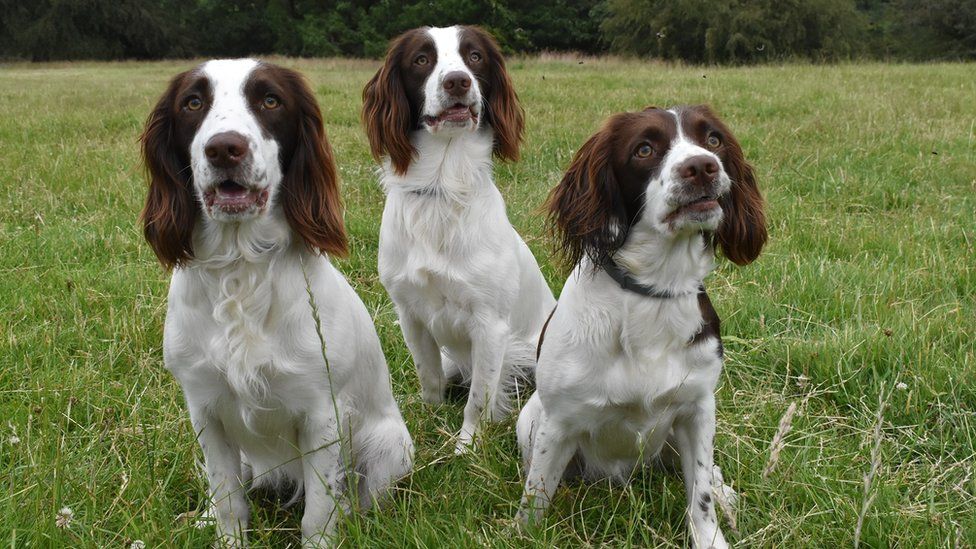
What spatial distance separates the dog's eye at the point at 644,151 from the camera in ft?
7.18

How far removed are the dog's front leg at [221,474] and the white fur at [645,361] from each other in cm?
75

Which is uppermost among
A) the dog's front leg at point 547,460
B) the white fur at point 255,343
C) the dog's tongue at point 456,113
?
the dog's tongue at point 456,113

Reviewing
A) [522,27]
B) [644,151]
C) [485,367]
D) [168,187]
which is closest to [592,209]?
[644,151]

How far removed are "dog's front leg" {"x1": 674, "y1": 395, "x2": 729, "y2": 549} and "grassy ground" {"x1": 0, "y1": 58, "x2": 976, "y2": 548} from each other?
8cm

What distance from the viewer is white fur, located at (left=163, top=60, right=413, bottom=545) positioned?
80.7 inches

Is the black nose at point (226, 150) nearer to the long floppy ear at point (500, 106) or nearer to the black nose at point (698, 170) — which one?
the black nose at point (698, 170)

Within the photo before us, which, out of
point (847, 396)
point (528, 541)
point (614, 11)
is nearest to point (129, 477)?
point (528, 541)

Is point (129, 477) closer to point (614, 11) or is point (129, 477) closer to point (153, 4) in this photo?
point (614, 11)

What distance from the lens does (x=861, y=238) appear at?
13.9ft

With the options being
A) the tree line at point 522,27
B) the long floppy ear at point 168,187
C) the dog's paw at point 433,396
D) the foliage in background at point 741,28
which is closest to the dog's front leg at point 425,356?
the dog's paw at point 433,396

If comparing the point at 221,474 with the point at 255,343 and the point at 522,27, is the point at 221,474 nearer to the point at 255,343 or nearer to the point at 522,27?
the point at 255,343

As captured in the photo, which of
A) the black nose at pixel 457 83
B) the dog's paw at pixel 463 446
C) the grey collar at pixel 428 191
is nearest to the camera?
the dog's paw at pixel 463 446

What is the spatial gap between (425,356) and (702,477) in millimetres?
1250

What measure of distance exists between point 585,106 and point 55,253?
5.97 meters
